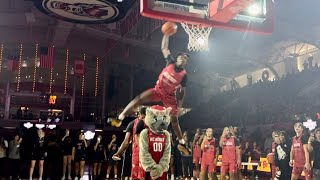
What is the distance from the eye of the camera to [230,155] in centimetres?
850

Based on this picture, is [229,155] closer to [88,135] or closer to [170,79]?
[170,79]

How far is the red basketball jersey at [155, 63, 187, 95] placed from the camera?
7.44 meters

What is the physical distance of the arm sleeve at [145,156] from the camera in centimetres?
529

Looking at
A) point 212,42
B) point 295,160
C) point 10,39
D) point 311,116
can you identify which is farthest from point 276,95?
point 10,39

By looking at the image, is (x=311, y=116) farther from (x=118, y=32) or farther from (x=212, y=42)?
(x=118, y=32)

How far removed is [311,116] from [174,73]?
17.2 ft

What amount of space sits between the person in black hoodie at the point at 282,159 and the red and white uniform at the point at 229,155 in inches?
42.8

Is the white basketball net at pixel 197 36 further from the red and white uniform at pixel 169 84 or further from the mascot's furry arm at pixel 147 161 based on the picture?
the mascot's furry arm at pixel 147 161

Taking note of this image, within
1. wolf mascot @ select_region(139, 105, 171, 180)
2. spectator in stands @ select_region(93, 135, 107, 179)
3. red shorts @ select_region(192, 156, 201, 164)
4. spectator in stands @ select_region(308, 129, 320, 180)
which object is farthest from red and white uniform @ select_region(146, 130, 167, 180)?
spectator in stands @ select_region(93, 135, 107, 179)

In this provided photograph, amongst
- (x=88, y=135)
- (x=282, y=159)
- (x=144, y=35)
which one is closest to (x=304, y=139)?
(x=282, y=159)

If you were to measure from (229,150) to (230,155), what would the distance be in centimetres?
12

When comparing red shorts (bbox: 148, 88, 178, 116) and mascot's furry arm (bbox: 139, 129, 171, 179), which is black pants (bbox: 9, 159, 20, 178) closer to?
red shorts (bbox: 148, 88, 178, 116)

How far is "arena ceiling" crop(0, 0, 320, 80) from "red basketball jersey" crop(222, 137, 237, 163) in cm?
569

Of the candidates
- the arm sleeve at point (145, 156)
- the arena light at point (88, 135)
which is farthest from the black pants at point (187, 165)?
the arena light at point (88, 135)
